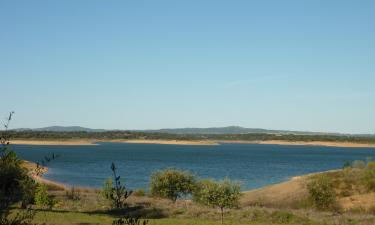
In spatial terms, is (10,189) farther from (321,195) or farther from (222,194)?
(321,195)

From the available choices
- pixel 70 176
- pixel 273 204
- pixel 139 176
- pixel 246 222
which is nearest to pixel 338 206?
pixel 273 204

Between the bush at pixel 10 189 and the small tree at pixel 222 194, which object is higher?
the bush at pixel 10 189

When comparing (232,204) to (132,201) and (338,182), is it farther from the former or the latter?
(338,182)

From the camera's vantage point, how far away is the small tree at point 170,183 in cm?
5834

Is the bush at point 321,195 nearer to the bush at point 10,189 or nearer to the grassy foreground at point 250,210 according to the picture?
the grassy foreground at point 250,210

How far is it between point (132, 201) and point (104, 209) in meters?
5.20

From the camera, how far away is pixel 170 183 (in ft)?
192

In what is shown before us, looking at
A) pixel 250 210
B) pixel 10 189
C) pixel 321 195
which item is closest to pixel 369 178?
pixel 321 195

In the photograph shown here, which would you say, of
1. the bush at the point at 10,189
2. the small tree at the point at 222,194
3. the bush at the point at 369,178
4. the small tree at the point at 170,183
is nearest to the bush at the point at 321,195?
the bush at the point at 369,178

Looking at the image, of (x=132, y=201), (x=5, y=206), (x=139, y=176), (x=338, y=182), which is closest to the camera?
(x=5, y=206)

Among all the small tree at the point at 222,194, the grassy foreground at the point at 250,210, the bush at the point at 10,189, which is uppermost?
the bush at the point at 10,189

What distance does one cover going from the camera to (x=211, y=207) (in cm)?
4506

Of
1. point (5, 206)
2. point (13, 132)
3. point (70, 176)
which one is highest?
point (13, 132)

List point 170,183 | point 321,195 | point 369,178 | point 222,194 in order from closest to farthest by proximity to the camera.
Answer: point 222,194 → point 321,195 → point 170,183 → point 369,178
